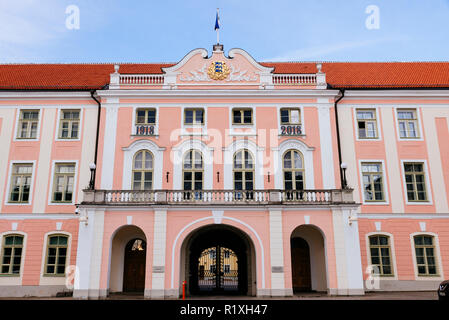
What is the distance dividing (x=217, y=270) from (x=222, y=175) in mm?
5138

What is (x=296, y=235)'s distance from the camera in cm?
2050

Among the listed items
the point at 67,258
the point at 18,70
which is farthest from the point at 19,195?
the point at 18,70

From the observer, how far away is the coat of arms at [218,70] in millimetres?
21625

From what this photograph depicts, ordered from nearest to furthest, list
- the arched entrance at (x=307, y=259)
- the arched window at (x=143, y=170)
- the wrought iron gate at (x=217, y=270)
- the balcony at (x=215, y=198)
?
the balcony at (x=215, y=198), the arched entrance at (x=307, y=259), the arched window at (x=143, y=170), the wrought iron gate at (x=217, y=270)

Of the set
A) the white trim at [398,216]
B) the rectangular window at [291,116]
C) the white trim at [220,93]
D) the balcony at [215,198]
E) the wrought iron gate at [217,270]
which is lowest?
the wrought iron gate at [217,270]

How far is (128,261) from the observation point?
20.3 m

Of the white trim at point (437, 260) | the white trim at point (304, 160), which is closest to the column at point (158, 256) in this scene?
the white trim at point (304, 160)

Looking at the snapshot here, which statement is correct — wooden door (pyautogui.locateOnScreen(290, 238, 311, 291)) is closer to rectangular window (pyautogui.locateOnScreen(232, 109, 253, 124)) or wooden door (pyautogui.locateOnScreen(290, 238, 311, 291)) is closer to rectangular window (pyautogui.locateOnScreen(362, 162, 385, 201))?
rectangular window (pyautogui.locateOnScreen(362, 162, 385, 201))

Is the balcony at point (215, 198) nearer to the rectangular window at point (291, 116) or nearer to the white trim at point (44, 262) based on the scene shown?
the white trim at point (44, 262)

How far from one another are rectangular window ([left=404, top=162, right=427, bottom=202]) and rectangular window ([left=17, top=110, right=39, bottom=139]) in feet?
67.0

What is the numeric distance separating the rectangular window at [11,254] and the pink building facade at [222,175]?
66 mm

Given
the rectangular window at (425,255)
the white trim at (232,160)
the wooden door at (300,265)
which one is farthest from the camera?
the wooden door at (300,265)

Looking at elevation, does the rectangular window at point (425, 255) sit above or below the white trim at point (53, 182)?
below
